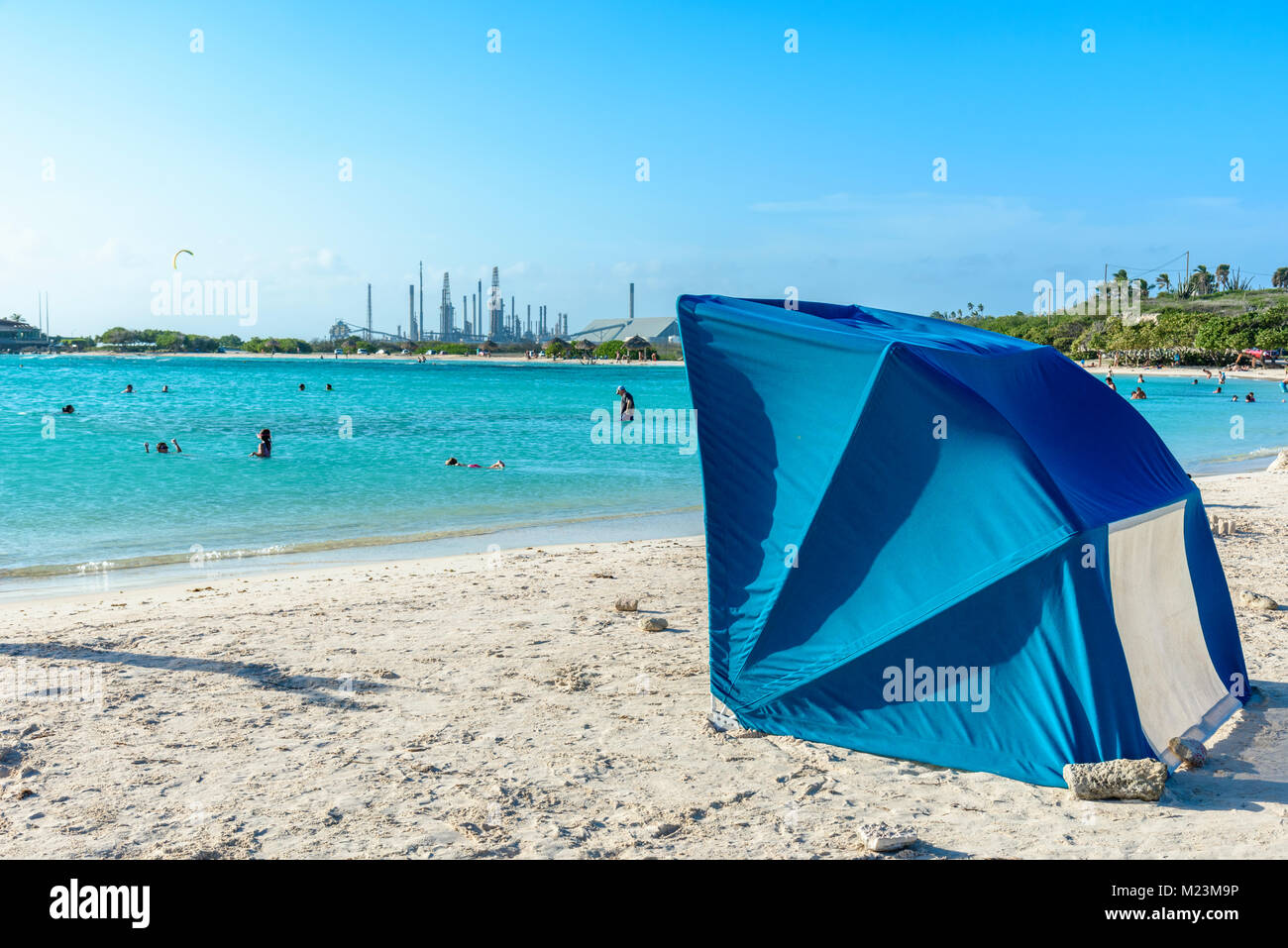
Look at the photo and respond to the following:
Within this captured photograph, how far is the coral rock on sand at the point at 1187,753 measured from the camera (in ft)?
16.6

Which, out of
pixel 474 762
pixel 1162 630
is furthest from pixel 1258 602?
pixel 474 762

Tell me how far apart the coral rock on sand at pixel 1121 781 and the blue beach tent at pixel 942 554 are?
0.59 feet

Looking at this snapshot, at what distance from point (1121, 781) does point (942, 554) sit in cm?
140

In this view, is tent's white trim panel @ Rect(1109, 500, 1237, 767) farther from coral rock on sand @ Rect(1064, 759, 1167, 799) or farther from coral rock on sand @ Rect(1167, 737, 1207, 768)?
coral rock on sand @ Rect(1064, 759, 1167, 799)

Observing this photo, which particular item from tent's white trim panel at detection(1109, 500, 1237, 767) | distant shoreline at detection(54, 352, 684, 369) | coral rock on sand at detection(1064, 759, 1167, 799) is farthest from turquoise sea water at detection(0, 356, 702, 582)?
distant shoreline at detection(54, 352, 684, 369)

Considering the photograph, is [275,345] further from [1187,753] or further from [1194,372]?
[1187,753]

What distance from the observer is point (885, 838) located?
4176 mm

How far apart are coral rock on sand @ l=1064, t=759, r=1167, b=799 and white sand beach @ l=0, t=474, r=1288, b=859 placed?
8cm

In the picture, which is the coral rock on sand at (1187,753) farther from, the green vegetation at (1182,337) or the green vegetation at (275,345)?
the green vegetation at (275,345)

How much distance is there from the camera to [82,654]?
6.96 meters

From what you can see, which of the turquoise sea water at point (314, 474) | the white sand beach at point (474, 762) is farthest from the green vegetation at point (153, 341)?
the white sand beach at point (474, 762)

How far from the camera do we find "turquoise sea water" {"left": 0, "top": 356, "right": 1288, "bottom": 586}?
13.9 metres
